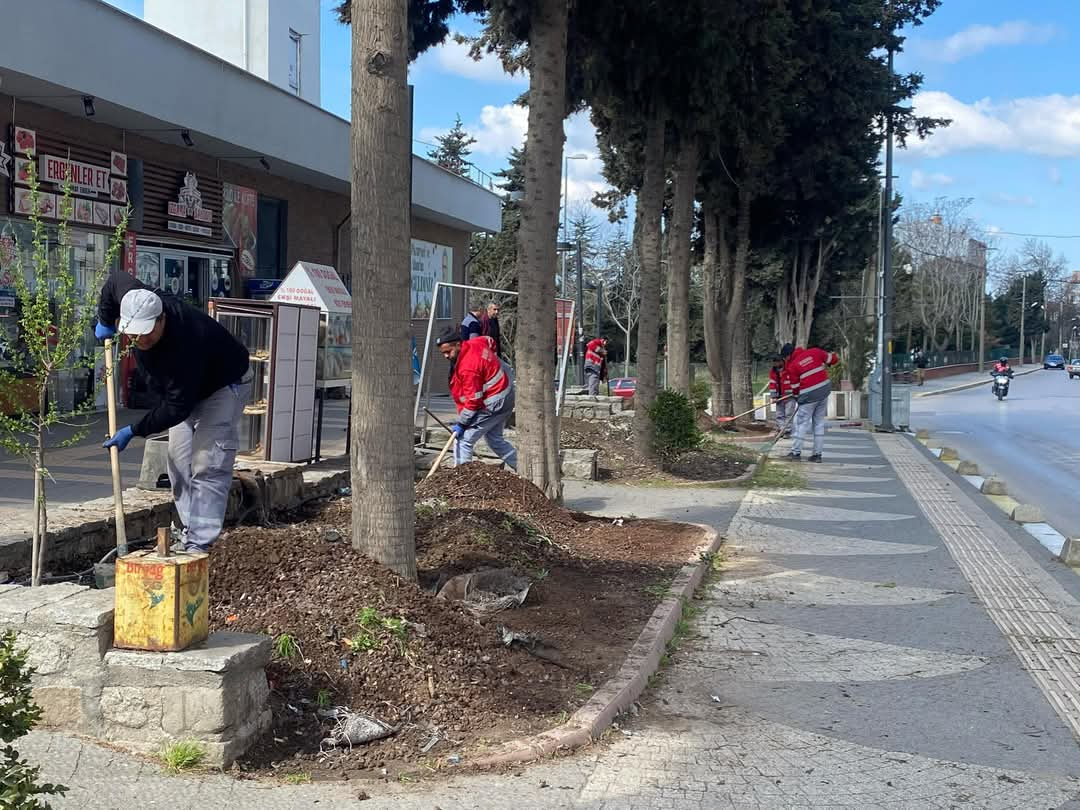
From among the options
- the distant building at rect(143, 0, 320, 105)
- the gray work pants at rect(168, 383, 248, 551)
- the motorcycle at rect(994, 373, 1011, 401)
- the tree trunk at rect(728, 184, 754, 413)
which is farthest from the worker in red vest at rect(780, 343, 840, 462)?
the motorcycle at rect(994, 373, 1011, 401)

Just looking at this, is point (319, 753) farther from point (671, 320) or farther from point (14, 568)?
point (671, 320)


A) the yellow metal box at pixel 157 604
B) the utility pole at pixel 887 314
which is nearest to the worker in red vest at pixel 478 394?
the yellow metal box at pixel 157 604

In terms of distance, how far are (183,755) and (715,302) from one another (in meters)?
21.0

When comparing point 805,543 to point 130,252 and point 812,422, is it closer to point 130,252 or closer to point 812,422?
point 812,422

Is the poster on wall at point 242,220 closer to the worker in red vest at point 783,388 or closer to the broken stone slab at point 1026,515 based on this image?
the worker in red vest at point 783,388

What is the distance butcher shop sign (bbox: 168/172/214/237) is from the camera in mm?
18219

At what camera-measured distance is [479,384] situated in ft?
35.9

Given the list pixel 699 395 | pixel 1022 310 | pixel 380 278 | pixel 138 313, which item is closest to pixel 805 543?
pixel 380 278

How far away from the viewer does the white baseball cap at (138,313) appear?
5.16 metres

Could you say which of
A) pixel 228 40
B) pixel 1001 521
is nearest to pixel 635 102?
pixel 1001 521

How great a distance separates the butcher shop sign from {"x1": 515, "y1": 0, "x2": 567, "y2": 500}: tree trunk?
991 cm

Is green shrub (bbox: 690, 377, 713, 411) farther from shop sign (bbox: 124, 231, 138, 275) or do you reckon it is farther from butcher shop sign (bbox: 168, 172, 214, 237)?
shop sign (bbox: 124, 231, 138, 275)

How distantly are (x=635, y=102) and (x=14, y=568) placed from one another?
1085cm

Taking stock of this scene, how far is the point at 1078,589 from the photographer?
27.4 ft
